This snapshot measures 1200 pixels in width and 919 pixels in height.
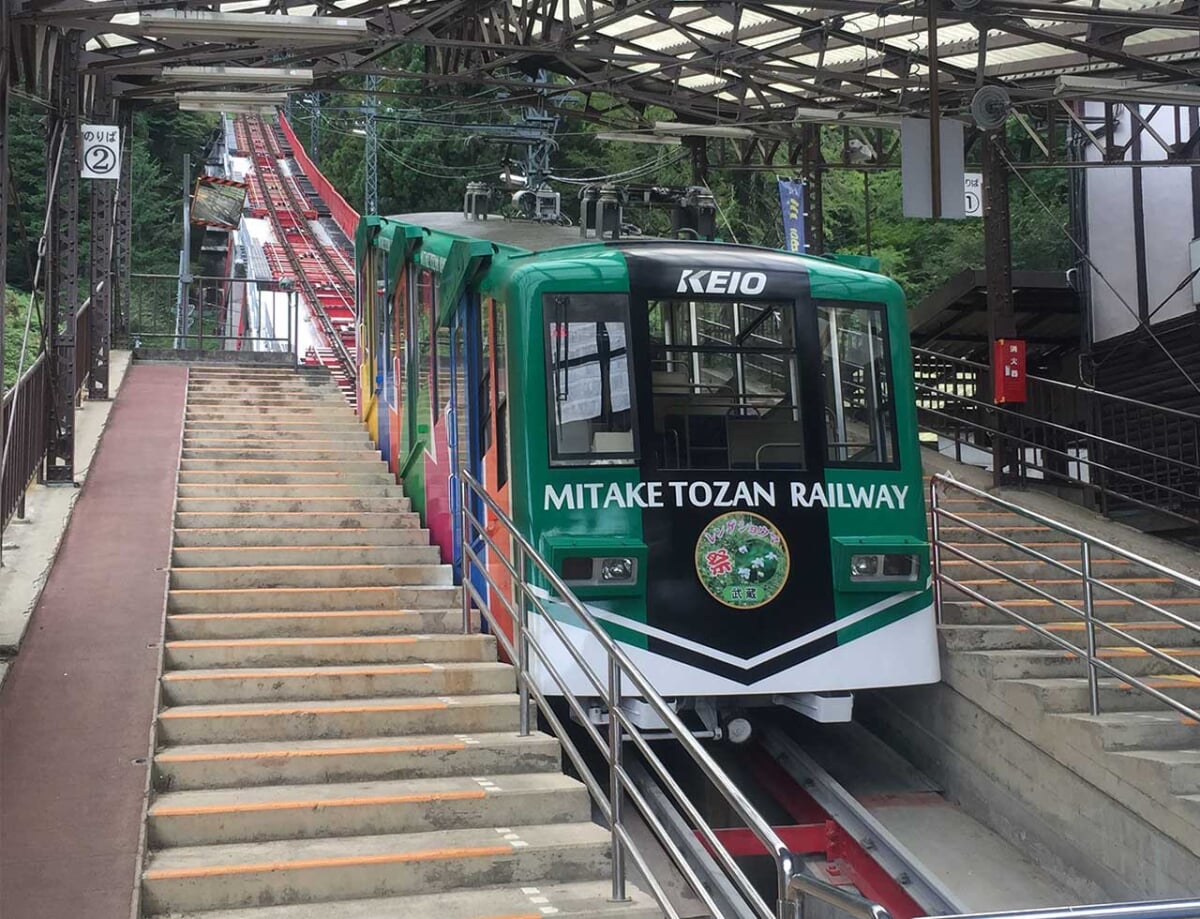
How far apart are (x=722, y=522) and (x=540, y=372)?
1326 millimetres

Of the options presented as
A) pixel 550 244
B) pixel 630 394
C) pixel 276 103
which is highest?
pixel 276 103

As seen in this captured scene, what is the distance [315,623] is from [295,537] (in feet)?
5.37

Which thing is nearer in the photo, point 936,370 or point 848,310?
point 848,310

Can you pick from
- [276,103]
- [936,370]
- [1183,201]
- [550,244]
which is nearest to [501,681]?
[550,244]

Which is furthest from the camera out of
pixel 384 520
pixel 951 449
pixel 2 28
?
pixel 951 449

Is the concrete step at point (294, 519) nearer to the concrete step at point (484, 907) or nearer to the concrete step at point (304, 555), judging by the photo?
the concrete step at point (304, 555)

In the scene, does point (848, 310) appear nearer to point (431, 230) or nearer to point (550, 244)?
point (550, 244)

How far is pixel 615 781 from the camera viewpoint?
5328 millimetres

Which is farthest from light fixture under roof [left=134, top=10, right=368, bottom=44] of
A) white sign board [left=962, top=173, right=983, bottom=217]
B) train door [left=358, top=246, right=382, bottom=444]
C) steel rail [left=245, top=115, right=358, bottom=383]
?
white sign board [left=962, top=173, right=983, bottom=217]

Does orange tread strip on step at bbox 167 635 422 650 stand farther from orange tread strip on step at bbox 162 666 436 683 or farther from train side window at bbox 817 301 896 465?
train side window at bbox 817 301 896 465

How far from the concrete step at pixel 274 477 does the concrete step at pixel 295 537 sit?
4.15 feet

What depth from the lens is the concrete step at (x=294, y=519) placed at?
9.80 metres

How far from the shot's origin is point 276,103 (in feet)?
43.5

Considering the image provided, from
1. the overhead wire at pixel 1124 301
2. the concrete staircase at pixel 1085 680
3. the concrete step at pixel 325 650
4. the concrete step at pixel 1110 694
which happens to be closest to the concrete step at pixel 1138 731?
the concrete staircase at pixel 1085 680
